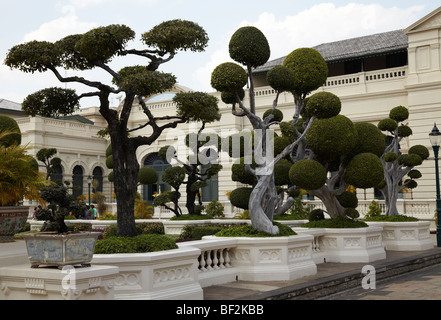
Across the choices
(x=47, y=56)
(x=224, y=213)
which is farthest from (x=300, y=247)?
(x=224, y=213)

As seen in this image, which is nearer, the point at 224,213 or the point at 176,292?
the point at 176,292

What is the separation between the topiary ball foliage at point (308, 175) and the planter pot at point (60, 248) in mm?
7548

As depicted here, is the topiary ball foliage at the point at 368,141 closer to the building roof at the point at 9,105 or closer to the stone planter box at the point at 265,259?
the stone planter box at the point at 265,259

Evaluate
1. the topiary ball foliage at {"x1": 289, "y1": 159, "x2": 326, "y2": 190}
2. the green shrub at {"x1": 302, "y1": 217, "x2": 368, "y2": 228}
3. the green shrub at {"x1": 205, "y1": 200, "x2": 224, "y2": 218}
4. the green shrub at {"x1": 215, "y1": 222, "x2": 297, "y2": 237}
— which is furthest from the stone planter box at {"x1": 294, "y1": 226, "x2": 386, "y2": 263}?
the green shrub at {"x1": 205, "y1": 200, "x2": 224, "y2": 218}

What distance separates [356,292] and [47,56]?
25.2ft

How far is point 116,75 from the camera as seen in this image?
1009 cm

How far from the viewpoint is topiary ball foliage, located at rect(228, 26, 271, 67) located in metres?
11.7

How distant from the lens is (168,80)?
9.85 meters

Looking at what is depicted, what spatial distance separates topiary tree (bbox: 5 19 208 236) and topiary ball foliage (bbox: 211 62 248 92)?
1.20 m

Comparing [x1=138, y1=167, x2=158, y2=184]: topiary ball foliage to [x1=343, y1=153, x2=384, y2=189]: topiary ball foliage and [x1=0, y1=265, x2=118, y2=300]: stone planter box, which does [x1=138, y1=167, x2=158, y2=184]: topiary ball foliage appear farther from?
[x1=0, y1=265, x2=118, y2=300]: stone planter box

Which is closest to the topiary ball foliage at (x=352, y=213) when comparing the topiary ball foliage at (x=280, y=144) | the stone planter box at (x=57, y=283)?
the topiary ball foliage at (x=280, y=144)

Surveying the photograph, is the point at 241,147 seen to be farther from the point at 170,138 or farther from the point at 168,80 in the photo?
the point at 170,138

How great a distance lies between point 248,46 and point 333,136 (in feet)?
12.3

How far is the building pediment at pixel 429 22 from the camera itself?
2903 cm
